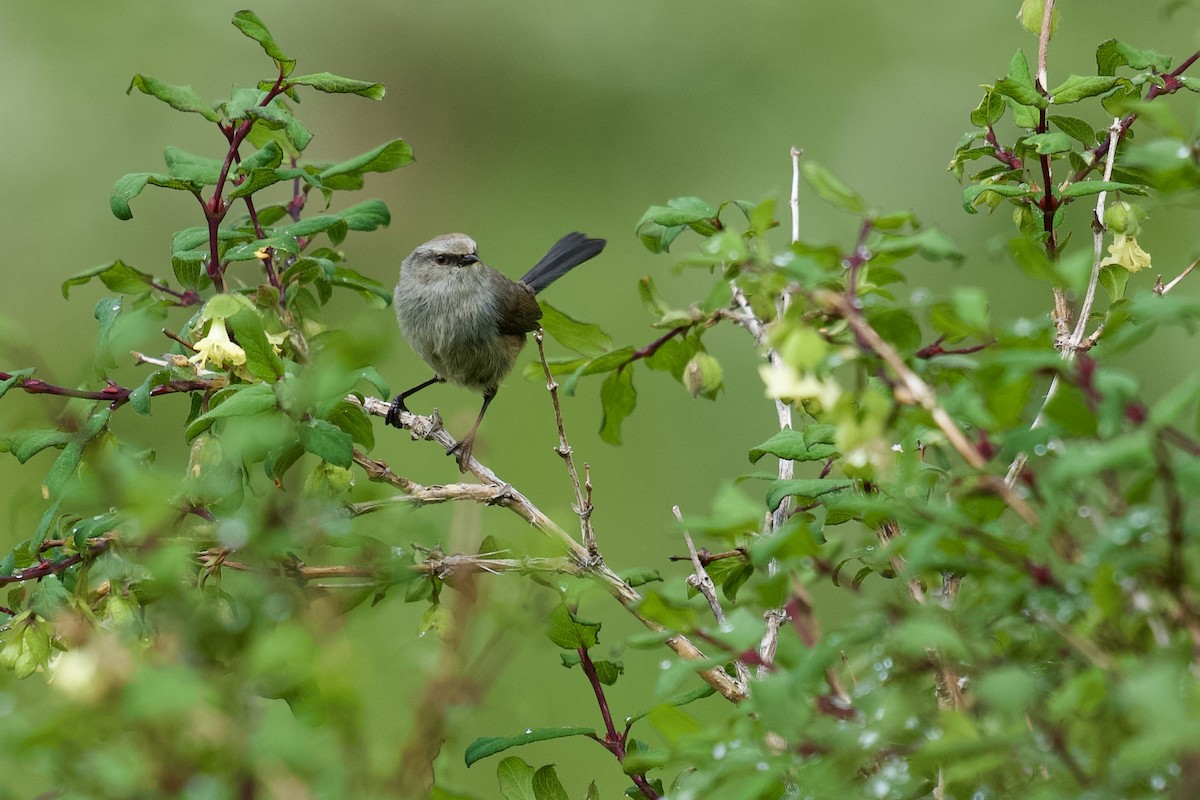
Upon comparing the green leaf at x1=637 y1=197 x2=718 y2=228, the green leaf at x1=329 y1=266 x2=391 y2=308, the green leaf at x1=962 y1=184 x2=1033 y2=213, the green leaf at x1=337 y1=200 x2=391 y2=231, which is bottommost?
the green leaf at x1=329 y1=266 x2=391 y2=308

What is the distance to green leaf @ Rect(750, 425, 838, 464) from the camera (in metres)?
1.81

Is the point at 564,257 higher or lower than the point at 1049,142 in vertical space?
lower

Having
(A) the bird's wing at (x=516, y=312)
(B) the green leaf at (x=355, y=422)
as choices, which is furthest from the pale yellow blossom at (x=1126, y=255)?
(A) the bird's wing at (x=516, y=312)

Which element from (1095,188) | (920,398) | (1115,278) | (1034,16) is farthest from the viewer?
(1034,16)

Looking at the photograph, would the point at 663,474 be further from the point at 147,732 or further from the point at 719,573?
the point at 147,732

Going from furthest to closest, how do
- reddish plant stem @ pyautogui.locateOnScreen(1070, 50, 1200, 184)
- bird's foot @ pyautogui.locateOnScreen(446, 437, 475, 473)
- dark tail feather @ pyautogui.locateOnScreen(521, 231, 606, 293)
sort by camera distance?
1. dark tail feather @ pyautogui.locateOnScreen(521, 231, 606, 293)
2. bird's foot @ pyautogui.locateOnScreen(446, 437, 475, 473)
3. reddish plant stem @ pyautogui.locateOnScreen(1070, 50, 1200, 184)

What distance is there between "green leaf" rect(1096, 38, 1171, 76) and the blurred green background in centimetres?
400

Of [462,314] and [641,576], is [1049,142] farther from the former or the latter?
[462,314]

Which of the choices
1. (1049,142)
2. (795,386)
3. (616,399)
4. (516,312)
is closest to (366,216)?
(616,399)

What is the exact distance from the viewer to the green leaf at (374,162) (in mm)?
2314

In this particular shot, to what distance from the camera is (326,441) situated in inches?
71.9

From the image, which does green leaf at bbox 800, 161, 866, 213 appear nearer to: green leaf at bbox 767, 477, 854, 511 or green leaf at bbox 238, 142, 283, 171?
green leaf at bbox 767, 477, 854, 511

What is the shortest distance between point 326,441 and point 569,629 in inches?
17.8

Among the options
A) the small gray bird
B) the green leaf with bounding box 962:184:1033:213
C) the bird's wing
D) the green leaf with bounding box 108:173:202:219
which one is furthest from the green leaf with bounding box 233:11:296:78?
the bird's wing
